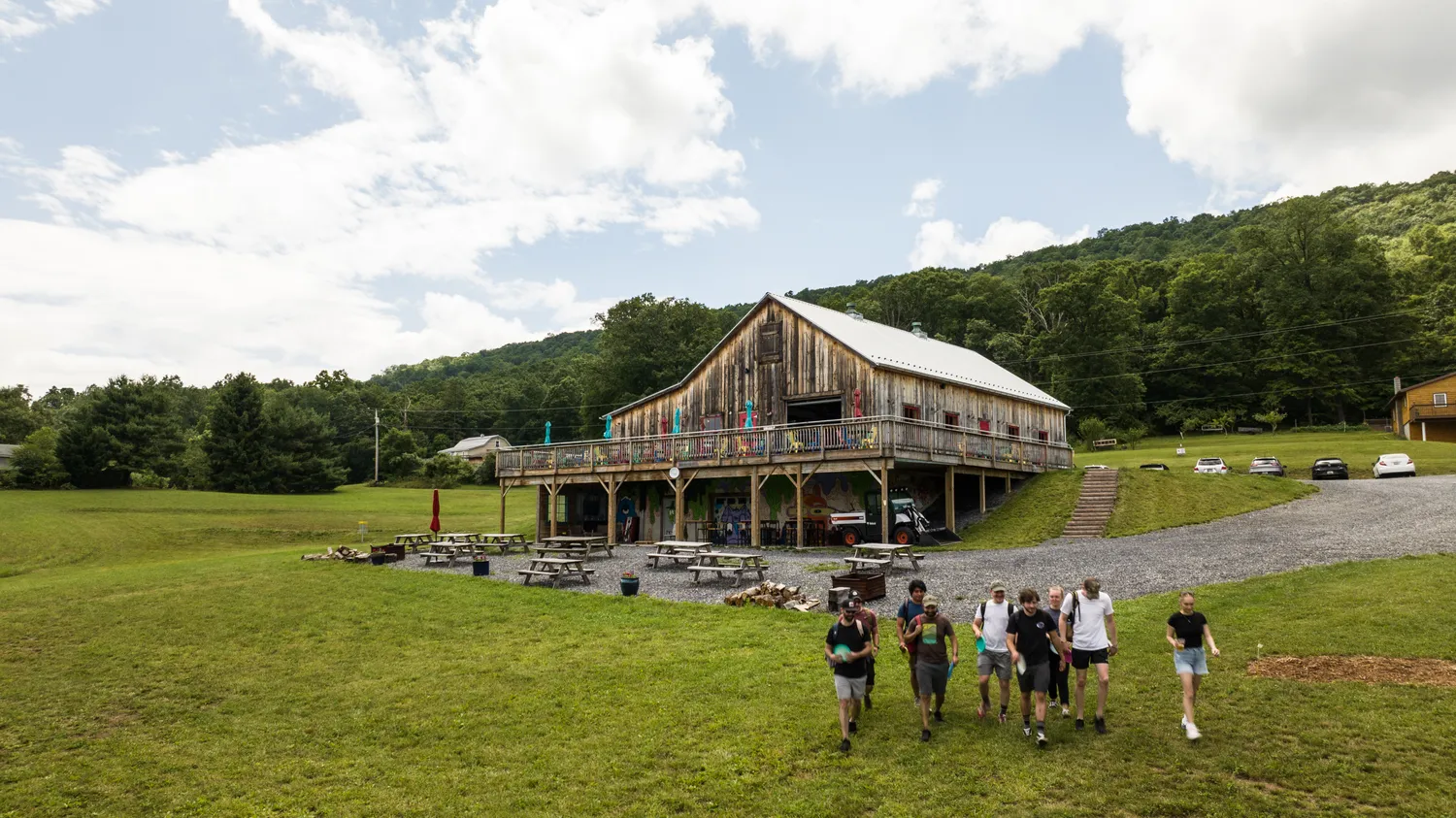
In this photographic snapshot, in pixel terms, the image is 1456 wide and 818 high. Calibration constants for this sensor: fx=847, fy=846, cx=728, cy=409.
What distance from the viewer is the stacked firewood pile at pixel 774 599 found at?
1611 cm

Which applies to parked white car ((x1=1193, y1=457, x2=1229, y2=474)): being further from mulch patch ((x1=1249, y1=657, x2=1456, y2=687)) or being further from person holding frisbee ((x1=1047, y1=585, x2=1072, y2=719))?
person holding frisbee ((x1=1047, y1=585, x2=1072, y2=719))

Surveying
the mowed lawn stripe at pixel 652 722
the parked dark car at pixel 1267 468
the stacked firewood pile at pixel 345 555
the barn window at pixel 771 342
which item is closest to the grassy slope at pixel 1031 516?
the mowed lawn stripe at pixel 652 722

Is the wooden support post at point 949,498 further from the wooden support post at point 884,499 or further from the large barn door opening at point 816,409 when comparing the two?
the large barn door opening at point 816,409

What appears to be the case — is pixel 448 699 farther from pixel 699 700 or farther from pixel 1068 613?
pixel 1068 613

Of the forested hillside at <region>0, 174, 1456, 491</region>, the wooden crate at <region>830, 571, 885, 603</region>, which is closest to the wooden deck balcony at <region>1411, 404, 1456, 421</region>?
the forested hillside at <region>0, 174, 1456, 491</region>

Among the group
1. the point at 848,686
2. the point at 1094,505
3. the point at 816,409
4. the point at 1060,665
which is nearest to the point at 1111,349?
the point at 1094,505

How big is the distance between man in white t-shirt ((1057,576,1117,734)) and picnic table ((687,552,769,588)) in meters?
10.6

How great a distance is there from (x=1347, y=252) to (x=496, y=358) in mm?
141075

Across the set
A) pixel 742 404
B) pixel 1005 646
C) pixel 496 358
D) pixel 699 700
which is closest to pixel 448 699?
pixel 699 700

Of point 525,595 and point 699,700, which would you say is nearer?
point 699,700

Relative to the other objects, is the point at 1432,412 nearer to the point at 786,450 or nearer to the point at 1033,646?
the point at 786,450

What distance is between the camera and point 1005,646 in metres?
9.20

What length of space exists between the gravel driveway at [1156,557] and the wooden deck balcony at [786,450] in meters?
3.16

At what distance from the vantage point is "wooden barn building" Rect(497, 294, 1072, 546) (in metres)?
26.3
